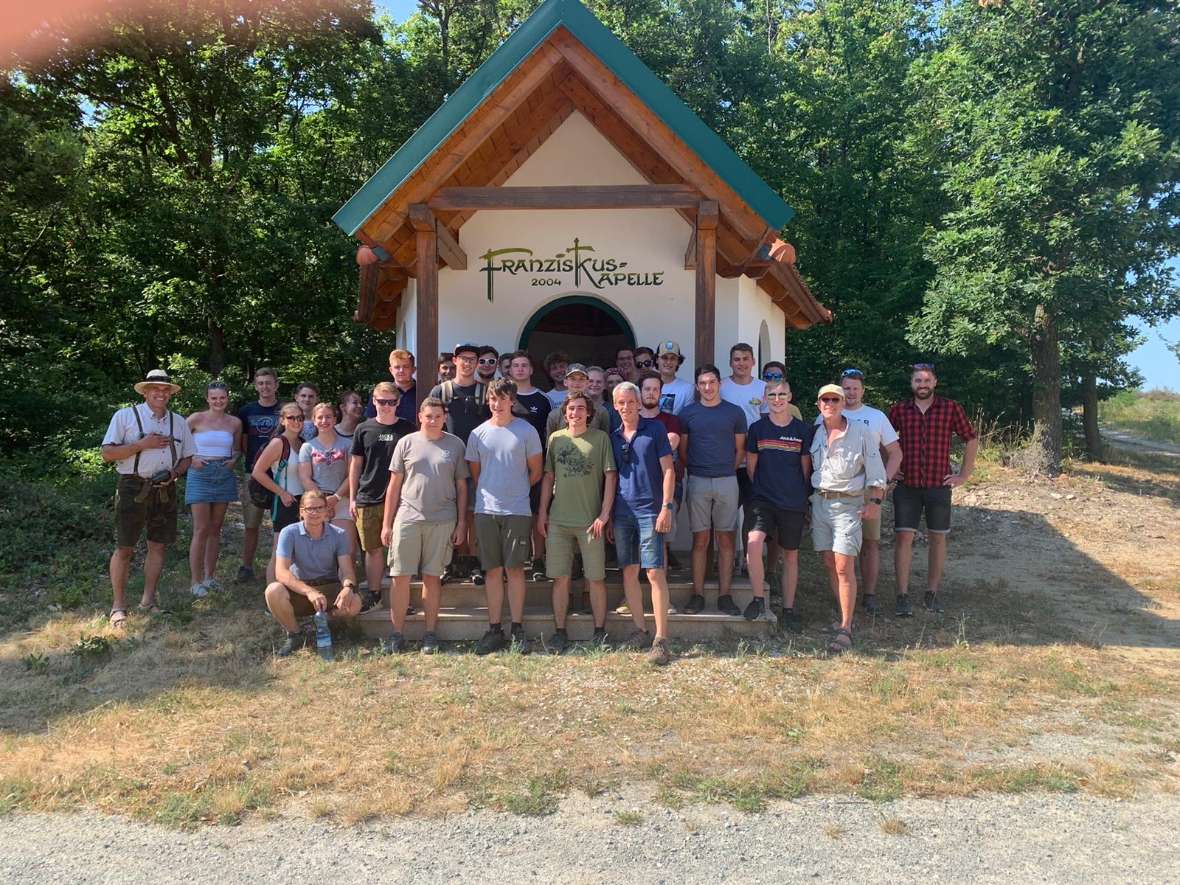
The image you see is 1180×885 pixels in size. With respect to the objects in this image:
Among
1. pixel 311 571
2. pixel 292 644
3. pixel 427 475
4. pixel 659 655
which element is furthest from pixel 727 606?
pixel 292 644

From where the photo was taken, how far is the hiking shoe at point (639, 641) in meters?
5.48

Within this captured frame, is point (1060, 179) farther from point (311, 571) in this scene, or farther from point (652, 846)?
point (652, 846)

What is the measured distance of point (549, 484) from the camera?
549 centimetres

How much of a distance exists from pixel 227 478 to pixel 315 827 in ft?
13.5

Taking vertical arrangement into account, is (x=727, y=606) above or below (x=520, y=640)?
above

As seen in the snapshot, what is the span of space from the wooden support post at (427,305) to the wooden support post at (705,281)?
2.03 m

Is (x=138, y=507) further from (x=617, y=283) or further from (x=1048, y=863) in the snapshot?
(x=1048, y=863)

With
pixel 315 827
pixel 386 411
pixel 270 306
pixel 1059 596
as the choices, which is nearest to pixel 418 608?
pixel 386 411

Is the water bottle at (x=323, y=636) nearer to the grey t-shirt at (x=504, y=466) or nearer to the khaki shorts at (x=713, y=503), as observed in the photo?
the grey t-shirt at (x=504, y=466)

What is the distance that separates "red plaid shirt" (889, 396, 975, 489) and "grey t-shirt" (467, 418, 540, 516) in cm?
306

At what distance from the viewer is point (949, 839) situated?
325 cm

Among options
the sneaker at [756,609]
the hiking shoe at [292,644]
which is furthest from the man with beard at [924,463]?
the hiking shoe at [292,644]

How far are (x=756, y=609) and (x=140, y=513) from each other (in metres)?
4.52

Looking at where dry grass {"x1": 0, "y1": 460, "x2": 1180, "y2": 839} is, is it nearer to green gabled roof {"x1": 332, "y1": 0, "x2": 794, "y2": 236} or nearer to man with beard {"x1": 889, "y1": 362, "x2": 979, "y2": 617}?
man with beard {"x1": 889, "y1": 362, "x2": 979, "y2": 617}
